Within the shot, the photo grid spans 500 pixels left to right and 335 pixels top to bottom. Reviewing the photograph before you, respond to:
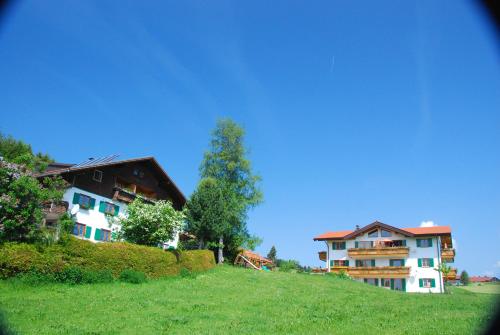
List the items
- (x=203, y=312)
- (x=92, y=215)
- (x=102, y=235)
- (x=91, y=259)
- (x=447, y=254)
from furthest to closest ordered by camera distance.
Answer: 1. (x=447, y=254)
2. (x=102, y=235)
3. (x=92, y=215)
4. (x=91, y=259)
5. (x=203, y=312)

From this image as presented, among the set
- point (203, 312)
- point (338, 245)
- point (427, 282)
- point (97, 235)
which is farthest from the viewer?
point (338, 245)

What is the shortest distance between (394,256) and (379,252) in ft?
6.58

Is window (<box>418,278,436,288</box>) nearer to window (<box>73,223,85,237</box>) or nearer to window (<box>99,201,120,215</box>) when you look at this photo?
window (<box>99,201,120,215</box>)

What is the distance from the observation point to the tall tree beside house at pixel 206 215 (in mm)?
44719

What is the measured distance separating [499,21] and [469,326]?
1034 centimetres

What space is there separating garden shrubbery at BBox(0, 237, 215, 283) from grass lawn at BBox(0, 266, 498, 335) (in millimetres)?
1065

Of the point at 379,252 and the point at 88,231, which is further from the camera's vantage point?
the point at 379,252

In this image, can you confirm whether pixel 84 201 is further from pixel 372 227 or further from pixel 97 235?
pixel 372 227

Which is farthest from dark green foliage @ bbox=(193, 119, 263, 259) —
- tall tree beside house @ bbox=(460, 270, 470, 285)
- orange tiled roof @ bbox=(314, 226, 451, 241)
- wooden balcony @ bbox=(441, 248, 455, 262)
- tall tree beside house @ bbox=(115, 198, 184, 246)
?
tall tree beside house @ bbox=(460, 270, 470, 285)

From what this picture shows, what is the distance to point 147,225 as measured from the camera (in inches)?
1481

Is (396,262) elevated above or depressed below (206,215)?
below

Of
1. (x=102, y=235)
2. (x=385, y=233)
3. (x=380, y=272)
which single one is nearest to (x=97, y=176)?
(x=102, y=235)

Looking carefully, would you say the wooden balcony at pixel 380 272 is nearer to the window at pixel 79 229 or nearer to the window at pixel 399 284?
the window at pixel 399 284

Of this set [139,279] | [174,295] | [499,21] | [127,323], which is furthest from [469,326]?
[139,279]
